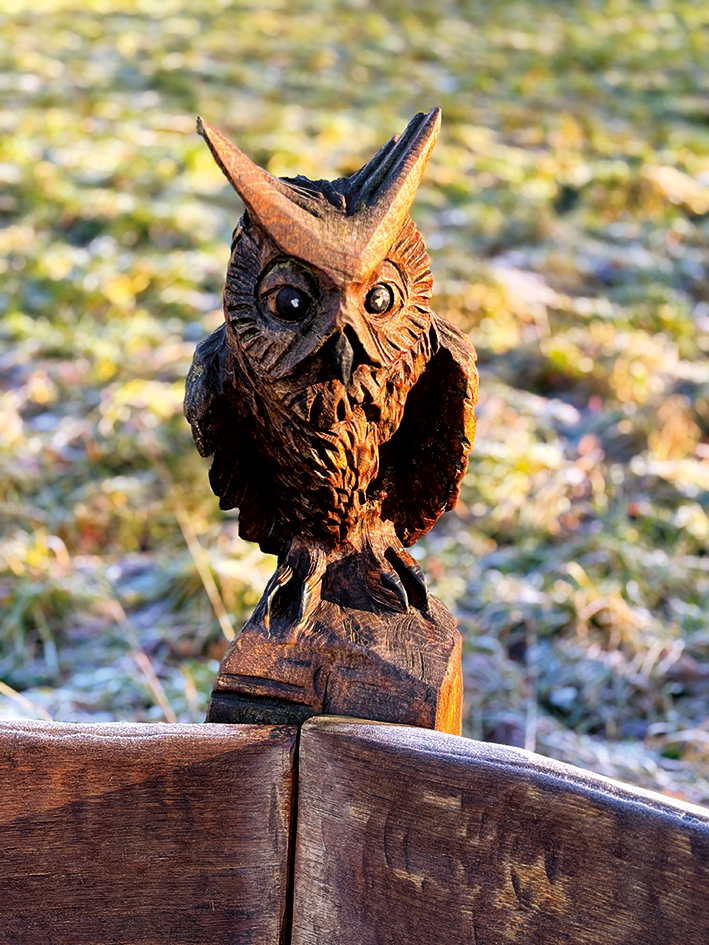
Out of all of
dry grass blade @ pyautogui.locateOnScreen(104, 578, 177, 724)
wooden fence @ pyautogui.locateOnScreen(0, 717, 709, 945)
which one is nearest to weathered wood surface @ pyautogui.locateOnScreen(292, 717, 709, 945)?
wooden fence @ pyautogui.locateOnScreen(0, 717, 709, 945)

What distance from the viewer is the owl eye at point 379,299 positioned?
0.95 m

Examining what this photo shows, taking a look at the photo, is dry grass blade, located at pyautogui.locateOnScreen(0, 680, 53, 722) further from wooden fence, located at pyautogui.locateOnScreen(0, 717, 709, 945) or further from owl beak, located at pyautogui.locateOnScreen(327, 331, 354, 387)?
owl beak, located at pyautogui.locateOnScreen(327, 331, 354, 387)

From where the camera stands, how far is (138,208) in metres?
3.92

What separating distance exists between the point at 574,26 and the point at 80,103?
10.6 feet

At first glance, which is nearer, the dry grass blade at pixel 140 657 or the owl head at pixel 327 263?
the owl head at pixel 327 263

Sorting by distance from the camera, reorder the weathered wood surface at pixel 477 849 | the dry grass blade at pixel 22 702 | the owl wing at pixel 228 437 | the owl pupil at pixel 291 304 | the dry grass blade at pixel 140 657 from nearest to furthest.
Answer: the weathered wood surface at pixel 477 849 → the owl pupil at pixel 291 304 → the owl wing at pixel 228 437 → the dry grass blade at pixel 22 702 → the dry grass blade at pixel 140 657

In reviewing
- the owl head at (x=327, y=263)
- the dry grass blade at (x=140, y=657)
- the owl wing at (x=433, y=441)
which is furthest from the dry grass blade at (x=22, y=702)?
the owl head at (x=327, y=263)

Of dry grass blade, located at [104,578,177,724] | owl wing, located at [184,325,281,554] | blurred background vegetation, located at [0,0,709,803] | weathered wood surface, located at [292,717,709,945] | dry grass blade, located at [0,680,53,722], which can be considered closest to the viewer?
weathered wood surface, located at [292,717,709,945]

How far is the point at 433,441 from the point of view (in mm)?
1131

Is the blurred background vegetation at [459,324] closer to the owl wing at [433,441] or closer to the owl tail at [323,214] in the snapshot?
the owl wing at [433,441]

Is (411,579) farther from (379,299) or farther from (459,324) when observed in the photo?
(459,324)

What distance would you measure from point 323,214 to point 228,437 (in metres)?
0.31

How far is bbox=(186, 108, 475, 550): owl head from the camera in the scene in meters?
0.91

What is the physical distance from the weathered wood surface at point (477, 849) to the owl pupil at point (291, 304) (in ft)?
1.37
